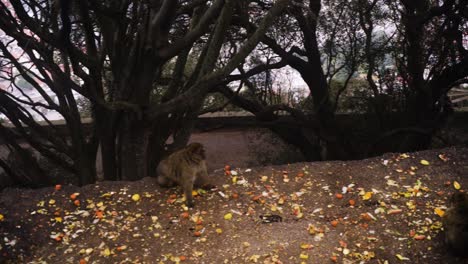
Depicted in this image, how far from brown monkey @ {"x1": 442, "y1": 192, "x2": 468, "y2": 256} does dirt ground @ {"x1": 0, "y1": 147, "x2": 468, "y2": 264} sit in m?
0.14

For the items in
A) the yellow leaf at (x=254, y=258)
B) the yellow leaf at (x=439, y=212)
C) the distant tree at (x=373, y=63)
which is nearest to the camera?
the yellow leaf at (x=254, y=258)

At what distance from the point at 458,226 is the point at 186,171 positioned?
2.60m

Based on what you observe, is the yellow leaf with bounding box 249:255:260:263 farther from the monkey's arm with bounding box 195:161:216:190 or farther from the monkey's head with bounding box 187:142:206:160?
the monkey's head with bounding box 187:142:206:160

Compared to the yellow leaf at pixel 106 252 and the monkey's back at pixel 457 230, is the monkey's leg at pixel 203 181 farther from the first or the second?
the monkey's back at pixel 457 230

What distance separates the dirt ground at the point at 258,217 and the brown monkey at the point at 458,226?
14 cm

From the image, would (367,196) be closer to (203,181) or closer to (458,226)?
(458,226)

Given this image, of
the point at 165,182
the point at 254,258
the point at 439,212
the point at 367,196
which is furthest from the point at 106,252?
the point at 439,212

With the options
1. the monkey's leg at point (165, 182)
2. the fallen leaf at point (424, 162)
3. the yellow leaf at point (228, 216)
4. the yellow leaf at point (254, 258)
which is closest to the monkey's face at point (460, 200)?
the fallen leaf at point (424, 162)

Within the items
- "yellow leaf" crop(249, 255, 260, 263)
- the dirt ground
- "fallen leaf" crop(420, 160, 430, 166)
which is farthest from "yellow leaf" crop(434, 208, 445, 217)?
"yellow leaf" crop(249, 255, 260, 263)

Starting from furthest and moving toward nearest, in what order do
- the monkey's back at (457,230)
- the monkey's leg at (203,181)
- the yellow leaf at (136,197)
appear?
1. the monkey's leg at (203,181)
2. the yellow leaf at (136,197)
3. the monkey's back at (457,230)

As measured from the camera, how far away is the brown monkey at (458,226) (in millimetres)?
4336

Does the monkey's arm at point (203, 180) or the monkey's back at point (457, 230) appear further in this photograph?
the monkey's arm at point (203, 180)

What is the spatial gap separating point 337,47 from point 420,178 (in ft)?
13.0

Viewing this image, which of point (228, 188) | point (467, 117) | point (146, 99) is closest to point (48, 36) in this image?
point (146, 99)
